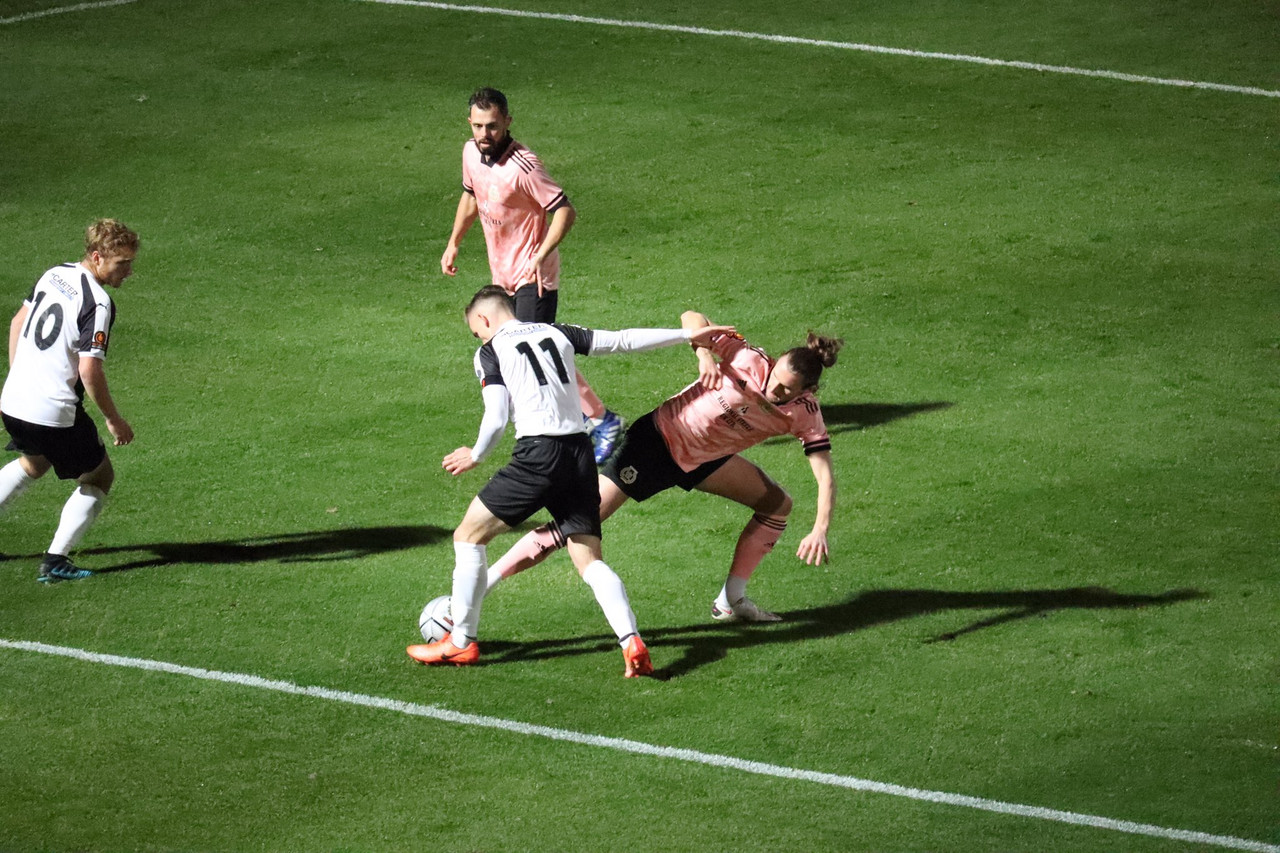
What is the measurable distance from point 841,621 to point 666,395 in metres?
3.37

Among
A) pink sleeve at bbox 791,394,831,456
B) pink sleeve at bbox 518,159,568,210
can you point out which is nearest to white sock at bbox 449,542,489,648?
pink sleeve at bbox 791,394,831,456

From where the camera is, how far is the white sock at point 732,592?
915 centimetres

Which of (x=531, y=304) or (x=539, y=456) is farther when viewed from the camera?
(x=531, y=304)

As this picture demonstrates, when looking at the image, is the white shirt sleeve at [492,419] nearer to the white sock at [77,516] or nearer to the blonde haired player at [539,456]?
the blonde haired player at [539,456]

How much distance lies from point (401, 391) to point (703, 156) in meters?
5.69

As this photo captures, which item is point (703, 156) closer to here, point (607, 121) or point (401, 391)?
point (607, 121)

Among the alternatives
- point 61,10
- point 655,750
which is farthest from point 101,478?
point 61,10

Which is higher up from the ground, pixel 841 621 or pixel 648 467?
pixel 648 467

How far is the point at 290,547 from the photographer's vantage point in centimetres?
1015

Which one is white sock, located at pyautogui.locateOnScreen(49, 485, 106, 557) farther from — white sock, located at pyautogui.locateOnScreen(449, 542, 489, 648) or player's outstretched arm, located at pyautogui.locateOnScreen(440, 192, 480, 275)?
player's outstretched arm, located at pyautogui.locateOnScreen(440, 192, 480, 275)

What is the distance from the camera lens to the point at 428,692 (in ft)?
27.6

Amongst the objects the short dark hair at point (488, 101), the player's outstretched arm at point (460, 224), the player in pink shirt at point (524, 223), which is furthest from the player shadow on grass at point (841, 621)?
the short dark hair at point (488, 101)

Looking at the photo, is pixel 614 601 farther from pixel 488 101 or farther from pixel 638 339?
pixel 488 101

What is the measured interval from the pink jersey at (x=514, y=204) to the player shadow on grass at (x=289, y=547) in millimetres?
1902
